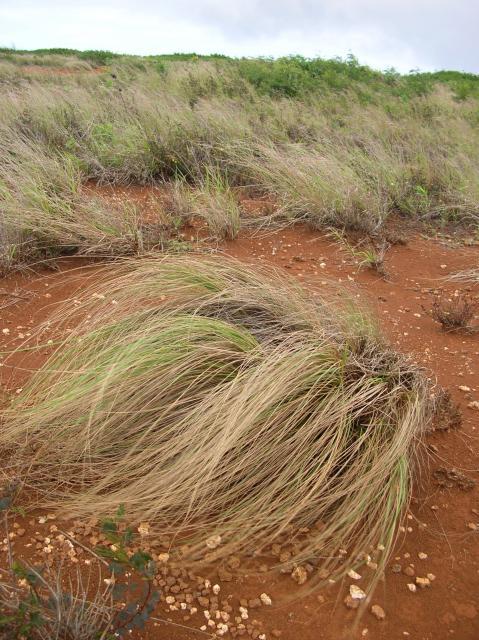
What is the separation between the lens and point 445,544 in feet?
6.37

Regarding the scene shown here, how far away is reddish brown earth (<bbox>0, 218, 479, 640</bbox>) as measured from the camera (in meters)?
1.67

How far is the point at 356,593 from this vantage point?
174cm

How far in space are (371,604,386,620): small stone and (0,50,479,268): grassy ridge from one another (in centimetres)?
278

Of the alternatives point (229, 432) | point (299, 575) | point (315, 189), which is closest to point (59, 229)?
point (315, 189)

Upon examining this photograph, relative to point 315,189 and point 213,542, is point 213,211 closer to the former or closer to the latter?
point 315,189

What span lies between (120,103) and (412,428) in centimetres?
686

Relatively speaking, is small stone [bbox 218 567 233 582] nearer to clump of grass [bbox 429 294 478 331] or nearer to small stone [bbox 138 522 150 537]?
small stone [bbox 138 522 150 537]

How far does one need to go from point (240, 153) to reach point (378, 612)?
4847 mm

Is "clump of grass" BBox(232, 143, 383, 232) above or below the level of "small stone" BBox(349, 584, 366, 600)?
above

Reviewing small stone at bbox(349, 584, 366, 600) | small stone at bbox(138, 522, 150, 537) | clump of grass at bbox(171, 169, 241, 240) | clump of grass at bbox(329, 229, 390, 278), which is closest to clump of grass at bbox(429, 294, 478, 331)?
clump of grass at bbox(329, 229, 390, 278)

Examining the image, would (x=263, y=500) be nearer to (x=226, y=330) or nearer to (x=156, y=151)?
(x=226, y=330)

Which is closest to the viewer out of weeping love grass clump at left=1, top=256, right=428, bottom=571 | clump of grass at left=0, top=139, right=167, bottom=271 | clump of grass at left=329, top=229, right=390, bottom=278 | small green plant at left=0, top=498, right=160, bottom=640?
small green plant at left=0, top=498, right=160, bottom=640

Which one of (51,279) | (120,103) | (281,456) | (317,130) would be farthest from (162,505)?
(120,103)

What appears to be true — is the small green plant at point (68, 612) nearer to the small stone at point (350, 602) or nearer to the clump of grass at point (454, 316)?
the small stone at point (350, 602)
